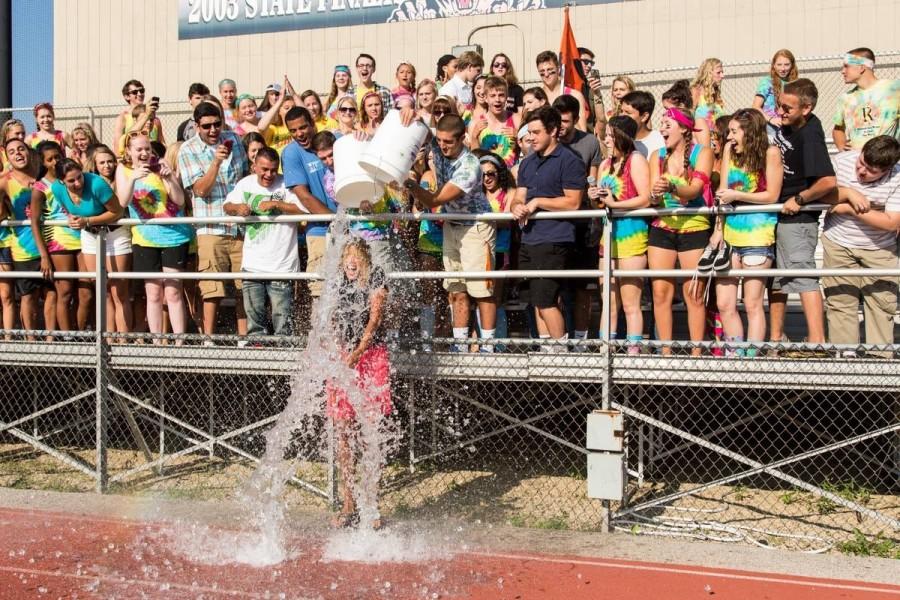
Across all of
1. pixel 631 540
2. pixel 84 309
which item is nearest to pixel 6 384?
pixel 84 309

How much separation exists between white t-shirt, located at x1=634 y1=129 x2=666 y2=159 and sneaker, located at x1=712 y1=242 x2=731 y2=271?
1067 mm

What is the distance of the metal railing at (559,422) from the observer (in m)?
7.31

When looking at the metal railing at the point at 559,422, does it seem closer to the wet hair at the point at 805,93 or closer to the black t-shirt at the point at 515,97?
the wet hair at the point at 805,93

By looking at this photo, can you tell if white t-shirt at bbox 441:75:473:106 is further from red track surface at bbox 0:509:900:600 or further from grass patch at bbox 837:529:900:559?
grass patch at bbox 837:529:900:559

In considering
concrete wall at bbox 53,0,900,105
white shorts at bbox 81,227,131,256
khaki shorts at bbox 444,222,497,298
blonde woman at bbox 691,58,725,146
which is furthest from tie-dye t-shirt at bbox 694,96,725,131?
white shorts at bbox 81,227,131,256

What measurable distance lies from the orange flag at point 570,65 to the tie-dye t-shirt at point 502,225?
6.29 ft

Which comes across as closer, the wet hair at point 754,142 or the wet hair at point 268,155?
the wet hair at point 754,142

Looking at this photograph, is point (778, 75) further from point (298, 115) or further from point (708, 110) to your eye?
point (298, 115)

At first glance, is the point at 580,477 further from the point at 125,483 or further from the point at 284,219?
the point at 125,483

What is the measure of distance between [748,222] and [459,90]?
3931 millimetres

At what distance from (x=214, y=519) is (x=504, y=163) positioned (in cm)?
348

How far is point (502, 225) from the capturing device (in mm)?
8172

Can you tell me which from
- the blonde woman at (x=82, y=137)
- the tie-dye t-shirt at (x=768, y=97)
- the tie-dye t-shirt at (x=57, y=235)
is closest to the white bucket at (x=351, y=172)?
the tie-dye t-shirt at (x=57, y=235)

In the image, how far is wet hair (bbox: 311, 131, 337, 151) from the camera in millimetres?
8398
